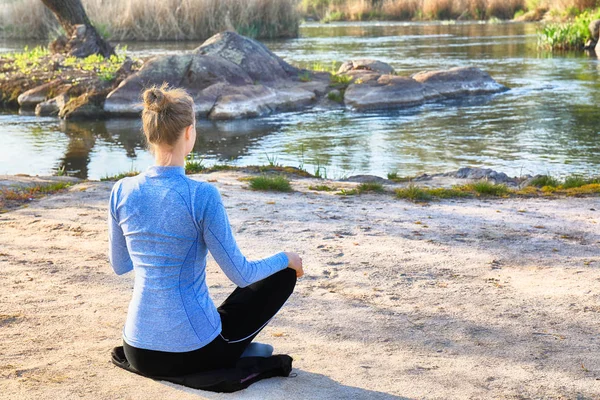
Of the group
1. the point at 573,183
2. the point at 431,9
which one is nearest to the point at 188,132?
the point at 573,183

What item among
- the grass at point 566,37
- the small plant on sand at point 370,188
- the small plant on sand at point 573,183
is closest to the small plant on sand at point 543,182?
the small plant on sand at point 573,183

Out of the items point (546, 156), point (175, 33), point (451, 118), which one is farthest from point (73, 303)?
point (175, 33)

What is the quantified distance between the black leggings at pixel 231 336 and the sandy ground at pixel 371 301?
0.15 m

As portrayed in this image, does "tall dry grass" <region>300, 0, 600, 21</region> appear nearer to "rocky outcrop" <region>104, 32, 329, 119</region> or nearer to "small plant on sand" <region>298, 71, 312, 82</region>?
"small plant on sand" <region>298, 71, 312, 82</region>

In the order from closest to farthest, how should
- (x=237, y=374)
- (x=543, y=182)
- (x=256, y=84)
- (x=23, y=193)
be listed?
(x=237, y=374) → (x=23, y=193) → (x=543, y=182) → (x=256, y=84)

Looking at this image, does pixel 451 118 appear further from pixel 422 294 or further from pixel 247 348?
pixel 247 348

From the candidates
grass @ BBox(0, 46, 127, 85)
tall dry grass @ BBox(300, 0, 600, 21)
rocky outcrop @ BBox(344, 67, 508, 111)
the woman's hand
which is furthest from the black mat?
tall dry grass @ BBox(300, 0, 600, 21)

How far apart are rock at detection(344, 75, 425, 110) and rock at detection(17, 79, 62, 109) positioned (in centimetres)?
613

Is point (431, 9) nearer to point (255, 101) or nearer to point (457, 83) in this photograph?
point (457, 83)

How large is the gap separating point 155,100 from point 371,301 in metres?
2.20

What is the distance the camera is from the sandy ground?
381 centimetres

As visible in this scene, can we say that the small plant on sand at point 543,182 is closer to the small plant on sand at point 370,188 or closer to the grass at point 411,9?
the small plant on sand at point 370,188

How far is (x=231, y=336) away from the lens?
365 centimetres

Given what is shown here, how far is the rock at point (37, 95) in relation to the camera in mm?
17094
